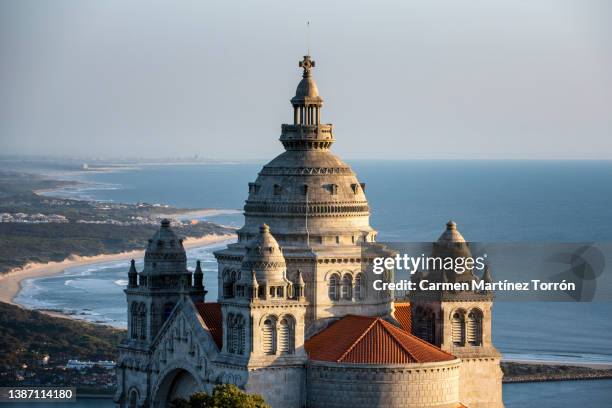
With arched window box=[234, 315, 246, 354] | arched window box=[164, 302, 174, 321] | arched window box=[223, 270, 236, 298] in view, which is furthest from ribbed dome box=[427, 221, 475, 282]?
arched window box=[164, 302, 174, 321]

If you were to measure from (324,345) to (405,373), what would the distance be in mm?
4999

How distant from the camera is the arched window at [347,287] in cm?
10550

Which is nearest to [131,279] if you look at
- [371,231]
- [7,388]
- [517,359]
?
[371,231]

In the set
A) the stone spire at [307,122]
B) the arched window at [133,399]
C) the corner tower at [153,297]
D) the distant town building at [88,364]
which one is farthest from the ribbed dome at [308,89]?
the distant town building at [88,364]

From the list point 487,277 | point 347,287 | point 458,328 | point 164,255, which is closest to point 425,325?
point 458,328

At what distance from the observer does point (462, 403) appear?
340 feet

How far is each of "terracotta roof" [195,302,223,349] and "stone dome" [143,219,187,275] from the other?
423 cm

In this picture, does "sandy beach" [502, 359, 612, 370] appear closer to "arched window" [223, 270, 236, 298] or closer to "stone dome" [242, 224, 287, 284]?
"arched window" [223, 270, 236, 298]

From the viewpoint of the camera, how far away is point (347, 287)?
347 feet

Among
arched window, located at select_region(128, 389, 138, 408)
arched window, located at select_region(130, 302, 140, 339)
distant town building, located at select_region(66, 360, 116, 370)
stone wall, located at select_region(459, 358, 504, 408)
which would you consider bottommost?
distant town building, located at select_region(66, 360, 116, 370)

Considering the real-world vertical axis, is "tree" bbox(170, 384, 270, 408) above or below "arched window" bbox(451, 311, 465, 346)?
below

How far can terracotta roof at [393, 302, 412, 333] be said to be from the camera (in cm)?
10856

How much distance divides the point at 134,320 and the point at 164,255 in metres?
3.89

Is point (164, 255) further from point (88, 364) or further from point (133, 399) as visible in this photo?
point (88, 364)
